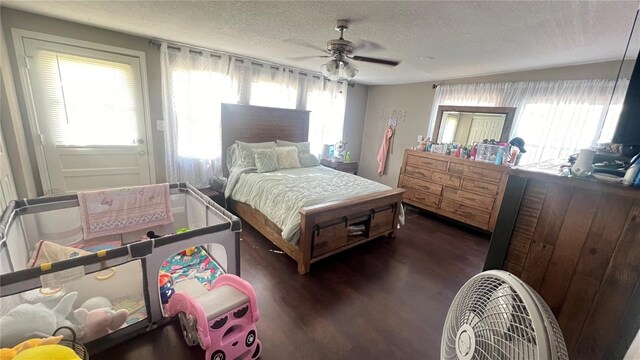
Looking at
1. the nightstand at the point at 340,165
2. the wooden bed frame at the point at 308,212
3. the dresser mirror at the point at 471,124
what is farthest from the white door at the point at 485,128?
the nightstand at the point at 340,165

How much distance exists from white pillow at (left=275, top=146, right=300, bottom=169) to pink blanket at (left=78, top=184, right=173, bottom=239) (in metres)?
1.58

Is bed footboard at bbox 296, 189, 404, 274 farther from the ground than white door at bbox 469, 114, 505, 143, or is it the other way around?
white door at bbox 469, 114, 505, 143

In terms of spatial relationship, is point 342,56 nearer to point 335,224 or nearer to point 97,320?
point 335,224

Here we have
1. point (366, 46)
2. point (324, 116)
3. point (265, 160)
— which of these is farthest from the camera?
point (324, 116)

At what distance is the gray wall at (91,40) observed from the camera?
2156 millimetres

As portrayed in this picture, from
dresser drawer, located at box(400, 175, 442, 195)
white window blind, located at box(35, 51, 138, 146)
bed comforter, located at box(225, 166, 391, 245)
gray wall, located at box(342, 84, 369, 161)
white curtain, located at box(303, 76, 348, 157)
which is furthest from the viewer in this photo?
gray wall, located at box(342, 84, 369, 161)

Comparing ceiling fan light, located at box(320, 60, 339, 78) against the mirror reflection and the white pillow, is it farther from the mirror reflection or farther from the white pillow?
the mirror reflection

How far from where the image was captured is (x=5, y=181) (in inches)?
75.2

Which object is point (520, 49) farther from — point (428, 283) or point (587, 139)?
point (428, 283)

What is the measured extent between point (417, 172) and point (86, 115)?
423cm

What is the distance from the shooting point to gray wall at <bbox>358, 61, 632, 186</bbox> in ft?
9.33

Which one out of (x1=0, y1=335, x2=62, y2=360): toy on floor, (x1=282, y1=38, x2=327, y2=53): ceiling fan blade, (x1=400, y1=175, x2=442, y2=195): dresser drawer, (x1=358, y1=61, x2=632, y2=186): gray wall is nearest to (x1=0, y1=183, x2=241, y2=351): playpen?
(x1=0, y1=335, x2=62, y2=360): toy on floor

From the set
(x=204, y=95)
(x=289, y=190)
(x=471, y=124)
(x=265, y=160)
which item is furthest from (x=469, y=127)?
(x=204, y=95)

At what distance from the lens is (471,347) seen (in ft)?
2.23
